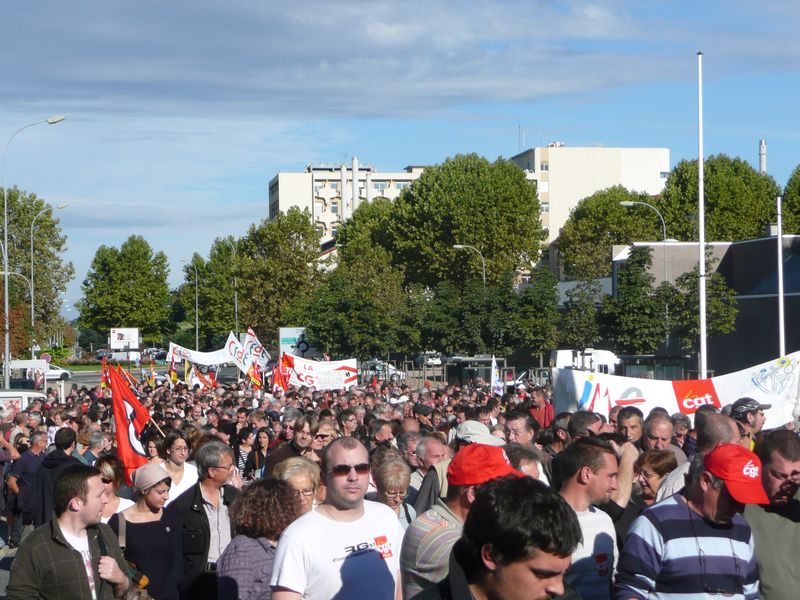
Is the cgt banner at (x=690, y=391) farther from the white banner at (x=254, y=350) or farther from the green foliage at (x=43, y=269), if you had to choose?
the green foliage at (x=43, y=269)

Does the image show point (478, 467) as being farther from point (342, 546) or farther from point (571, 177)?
point (571, 177)

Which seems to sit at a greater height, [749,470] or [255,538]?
[749,470]

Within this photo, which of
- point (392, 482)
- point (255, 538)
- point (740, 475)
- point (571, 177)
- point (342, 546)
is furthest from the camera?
point (571, 177)

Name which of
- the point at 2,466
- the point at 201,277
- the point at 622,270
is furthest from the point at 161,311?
A: the point at 2,466

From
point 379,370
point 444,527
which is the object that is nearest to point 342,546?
point 444,527

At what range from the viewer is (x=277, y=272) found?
7056cm

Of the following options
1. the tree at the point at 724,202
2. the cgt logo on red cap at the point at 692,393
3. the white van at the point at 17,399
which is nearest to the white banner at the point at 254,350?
the white van at the point at 17,399

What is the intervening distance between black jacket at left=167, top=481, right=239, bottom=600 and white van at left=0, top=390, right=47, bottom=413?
65.6 feet

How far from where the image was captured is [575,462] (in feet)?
17.9

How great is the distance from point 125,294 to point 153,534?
9474 cm

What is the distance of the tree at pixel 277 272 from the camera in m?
70.4

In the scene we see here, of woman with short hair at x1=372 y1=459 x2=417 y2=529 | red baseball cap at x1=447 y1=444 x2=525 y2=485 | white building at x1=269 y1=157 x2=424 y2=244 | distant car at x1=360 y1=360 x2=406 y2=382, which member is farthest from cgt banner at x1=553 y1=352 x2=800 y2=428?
white building at x1=269 y1=157 x2=424 y2=244

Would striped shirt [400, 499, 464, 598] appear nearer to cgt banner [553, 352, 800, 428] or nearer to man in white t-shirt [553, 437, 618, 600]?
man in white t-shirt [553, 437, 618, 600]

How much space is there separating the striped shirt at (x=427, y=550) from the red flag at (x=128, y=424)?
749 cm
